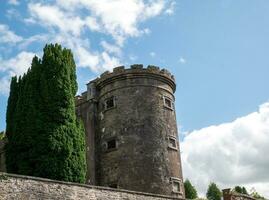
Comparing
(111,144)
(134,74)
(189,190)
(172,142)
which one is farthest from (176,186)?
(189,190)

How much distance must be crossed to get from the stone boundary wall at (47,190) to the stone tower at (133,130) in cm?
647

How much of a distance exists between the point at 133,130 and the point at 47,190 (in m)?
10.5

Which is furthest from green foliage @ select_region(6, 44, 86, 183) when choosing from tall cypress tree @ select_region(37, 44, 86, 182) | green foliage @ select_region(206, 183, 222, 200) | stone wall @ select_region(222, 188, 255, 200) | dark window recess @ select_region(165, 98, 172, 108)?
green foliage @ select_region(206, 183, 222, 200)

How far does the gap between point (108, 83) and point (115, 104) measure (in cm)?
165

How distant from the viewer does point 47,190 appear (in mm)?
14891

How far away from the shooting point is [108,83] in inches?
1057

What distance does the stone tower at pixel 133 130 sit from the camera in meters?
24.0

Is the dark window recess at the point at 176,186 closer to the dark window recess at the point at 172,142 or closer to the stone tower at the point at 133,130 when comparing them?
the stone tower at the point at 133,130

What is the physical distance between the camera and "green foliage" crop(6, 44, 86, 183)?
19.1 meters

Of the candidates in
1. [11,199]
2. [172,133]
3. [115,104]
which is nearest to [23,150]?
[11,199]

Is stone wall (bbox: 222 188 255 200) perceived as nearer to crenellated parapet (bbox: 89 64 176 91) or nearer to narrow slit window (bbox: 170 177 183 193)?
narrow slit window (bbox: 170 177 183 193)

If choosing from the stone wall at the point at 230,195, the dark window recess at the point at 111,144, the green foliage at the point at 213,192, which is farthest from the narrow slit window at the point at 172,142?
the green foliage at the point at 213,192

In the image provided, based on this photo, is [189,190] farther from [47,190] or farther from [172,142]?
[47,190]

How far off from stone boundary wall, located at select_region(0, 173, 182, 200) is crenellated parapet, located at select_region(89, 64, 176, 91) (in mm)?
10318
